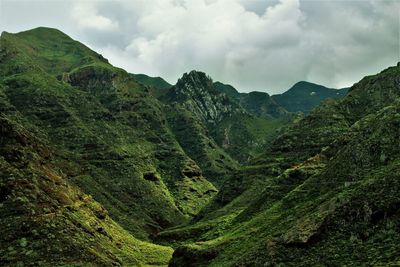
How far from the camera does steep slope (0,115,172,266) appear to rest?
104m

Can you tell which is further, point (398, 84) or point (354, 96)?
point (354, 96)

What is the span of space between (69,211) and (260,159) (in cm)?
9202

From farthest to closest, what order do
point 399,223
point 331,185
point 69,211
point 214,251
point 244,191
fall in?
point 244,191 → point 69,211 → point 214,251 → point 331,185 → point 399,223

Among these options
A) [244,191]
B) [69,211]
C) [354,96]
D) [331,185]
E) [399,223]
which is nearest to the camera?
[399,223]

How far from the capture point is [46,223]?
113938 mm

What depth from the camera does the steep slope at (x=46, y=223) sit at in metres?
104

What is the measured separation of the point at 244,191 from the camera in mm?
181250

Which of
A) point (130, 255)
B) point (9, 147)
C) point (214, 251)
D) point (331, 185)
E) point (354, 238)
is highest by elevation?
point (9, 147)

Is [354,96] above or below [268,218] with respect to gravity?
above

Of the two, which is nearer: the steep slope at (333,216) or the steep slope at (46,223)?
the steep slope at (333,216)

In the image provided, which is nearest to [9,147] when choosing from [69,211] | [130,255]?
[69,211]

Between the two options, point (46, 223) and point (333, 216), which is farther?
point (46, 223)

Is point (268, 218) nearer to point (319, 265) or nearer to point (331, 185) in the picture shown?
point (331, 185)

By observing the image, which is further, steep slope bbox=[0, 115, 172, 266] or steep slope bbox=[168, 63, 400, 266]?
steep slope bbox=[0, 115, 172, 266]
